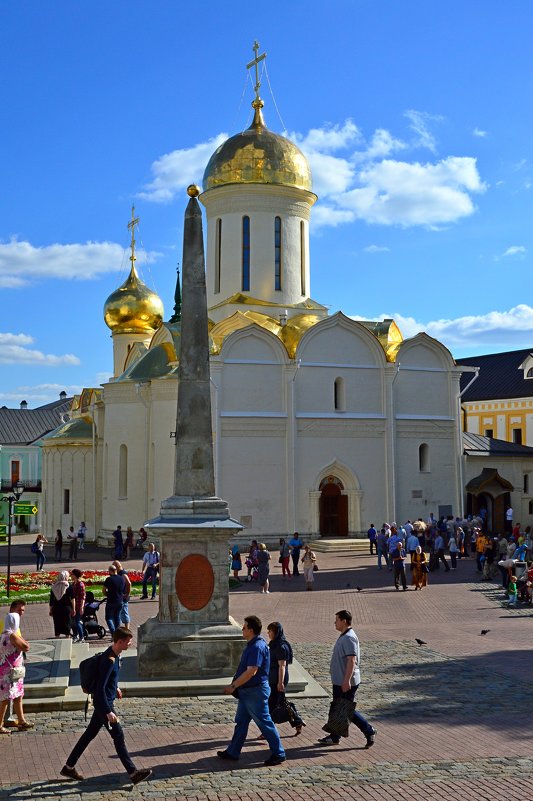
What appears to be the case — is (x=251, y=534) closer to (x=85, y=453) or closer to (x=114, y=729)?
(x=85, y=453)

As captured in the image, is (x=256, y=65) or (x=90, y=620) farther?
(x=256, y=65)

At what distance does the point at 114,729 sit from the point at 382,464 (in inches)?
1101

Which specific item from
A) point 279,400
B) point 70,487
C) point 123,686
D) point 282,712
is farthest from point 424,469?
point 282,712

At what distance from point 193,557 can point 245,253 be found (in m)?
27.0

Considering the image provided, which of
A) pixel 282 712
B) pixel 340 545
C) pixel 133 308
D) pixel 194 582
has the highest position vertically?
pixel 133 308

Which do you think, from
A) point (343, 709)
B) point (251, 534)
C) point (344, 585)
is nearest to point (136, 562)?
point (251, 534)

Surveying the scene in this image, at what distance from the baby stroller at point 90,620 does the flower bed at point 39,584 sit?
192 inches

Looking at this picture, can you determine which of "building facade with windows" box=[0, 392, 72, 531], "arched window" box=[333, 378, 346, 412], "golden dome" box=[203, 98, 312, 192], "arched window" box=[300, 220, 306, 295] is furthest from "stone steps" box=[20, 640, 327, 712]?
"building facade with windows" box=[0, 392, 72, 531]

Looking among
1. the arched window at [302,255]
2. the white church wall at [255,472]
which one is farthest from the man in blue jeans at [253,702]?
the arched window at [302,255]

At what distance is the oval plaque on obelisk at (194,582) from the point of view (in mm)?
11500

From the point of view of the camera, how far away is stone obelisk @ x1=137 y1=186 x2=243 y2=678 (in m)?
11.3

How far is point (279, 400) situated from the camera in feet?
111

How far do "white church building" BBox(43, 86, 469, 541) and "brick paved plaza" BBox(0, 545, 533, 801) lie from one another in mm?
17655

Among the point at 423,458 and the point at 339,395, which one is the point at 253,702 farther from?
the point at 423,458
